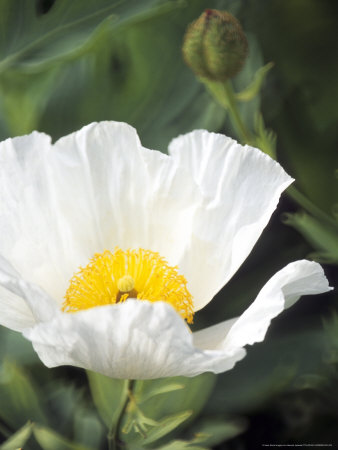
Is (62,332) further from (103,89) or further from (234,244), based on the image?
(103,89)

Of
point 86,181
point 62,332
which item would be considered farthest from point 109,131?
point 62,332

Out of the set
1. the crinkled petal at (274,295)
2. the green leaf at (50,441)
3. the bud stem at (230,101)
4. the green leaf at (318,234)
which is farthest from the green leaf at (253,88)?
the green leaf at (50,441)

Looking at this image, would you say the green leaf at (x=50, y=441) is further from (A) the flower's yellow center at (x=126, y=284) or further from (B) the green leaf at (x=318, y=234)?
(B) the green leaf at (x=318, y=234)

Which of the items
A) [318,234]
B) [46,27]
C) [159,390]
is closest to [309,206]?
[318,234]

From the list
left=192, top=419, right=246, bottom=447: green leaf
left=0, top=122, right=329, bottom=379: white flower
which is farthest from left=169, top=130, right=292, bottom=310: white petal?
left=192, top=419, right=246, bottom=447: green leaf

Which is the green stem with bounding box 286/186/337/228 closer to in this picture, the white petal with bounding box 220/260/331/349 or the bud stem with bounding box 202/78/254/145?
the bud stem with bounding box 202/78/254/145

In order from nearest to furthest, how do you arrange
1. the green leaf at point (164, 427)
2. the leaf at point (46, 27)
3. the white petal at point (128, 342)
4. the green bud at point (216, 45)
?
the white petal at point (128, 342) → the green leaf at point (164, 427) → the green bud at point (216, 45) → the leaf at point (46, 27)
